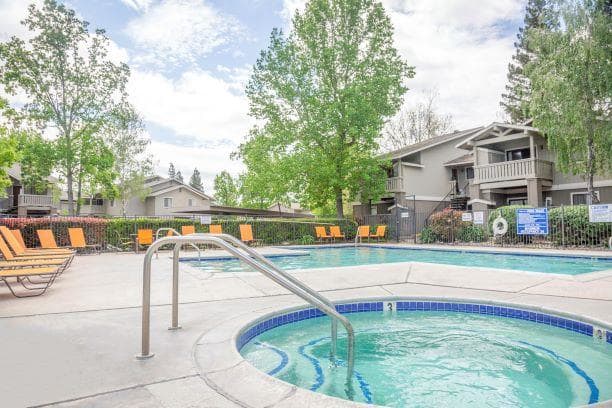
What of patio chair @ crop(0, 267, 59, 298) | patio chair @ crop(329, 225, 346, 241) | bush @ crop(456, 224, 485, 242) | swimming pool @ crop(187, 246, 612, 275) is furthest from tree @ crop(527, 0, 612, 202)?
patio chair @ crop(0, 267, 59, 298)

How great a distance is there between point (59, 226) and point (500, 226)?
18.1 m

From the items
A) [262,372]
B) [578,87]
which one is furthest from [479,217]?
[262,372]

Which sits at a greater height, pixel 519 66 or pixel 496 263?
pixel 519 66

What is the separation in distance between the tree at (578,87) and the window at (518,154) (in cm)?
507

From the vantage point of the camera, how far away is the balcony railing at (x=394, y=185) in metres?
26.3

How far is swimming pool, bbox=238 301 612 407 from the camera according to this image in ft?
10.5

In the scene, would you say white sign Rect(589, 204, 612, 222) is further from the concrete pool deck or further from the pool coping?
the pool coping

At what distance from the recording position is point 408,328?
5.00 meters

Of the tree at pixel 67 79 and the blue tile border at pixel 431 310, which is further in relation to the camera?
the tree at pixel 67 79

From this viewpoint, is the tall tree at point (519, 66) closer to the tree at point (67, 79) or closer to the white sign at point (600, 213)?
the white sign at point (600, 213)

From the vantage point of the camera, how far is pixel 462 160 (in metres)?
28.1

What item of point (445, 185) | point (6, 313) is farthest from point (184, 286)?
point (445, 185)

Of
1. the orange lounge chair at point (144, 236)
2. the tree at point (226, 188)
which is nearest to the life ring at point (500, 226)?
the orange lounge chair at point (144, 236)

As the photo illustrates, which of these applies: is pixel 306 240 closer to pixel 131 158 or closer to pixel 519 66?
pixel 131 158
